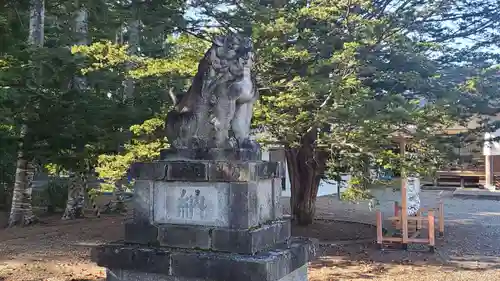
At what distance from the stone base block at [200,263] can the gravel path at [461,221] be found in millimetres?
5469

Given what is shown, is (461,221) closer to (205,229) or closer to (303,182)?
(303,182)

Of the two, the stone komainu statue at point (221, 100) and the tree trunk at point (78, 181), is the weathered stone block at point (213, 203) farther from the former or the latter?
the tree trunk at point (78, 181)

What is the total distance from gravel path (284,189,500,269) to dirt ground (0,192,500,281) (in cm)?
64

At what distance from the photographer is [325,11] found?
8.61 meters

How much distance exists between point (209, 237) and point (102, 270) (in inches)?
178

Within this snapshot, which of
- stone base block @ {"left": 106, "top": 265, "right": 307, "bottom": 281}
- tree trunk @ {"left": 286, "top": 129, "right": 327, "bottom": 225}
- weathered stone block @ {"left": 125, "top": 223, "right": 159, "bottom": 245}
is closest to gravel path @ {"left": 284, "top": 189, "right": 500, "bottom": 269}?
tree trunk @ {"left": 286, "top": 129, "right": 327, "bottom": 225}

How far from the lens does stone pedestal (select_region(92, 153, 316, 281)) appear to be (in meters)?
4.68

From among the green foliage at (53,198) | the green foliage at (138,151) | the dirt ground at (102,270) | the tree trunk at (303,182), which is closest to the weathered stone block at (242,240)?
the dirt ground at (102,270)

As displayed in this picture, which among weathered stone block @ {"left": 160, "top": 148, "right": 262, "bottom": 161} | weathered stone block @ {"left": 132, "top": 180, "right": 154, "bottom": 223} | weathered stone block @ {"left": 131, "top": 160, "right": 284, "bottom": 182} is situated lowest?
weathered stone block @ {"left": 132, "top": 180, "right": 154, "bottom": 223}

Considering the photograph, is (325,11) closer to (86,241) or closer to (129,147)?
(129,147)

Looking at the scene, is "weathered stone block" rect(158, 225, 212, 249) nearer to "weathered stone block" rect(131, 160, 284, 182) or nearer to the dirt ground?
"weathered stone block" rect(131, 160, 284, 182)

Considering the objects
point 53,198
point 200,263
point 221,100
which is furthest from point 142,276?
point 53,198

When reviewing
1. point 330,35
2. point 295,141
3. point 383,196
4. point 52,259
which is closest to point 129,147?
point 52,259

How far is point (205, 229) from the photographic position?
4875 millimetres
